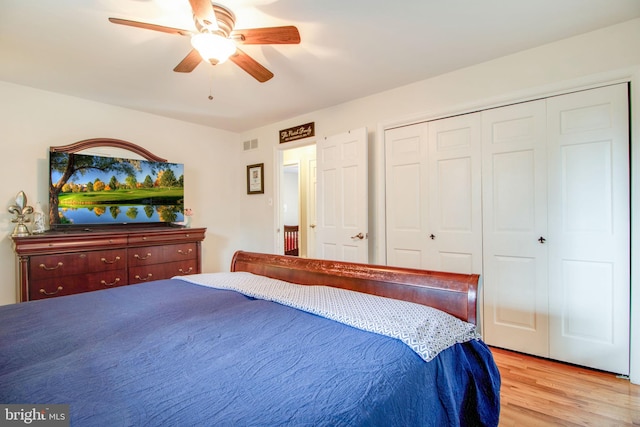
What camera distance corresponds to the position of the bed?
2.42ft

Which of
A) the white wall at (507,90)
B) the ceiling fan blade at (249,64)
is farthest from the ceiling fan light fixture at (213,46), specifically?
the white wall at (507,90)

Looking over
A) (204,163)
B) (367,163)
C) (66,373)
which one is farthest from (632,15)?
(204,163)

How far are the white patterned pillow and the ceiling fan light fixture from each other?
141cm

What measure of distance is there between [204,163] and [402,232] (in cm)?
308

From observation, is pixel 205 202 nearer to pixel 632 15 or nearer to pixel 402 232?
pixel 402 232

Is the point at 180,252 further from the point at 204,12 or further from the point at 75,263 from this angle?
the point at 204,12

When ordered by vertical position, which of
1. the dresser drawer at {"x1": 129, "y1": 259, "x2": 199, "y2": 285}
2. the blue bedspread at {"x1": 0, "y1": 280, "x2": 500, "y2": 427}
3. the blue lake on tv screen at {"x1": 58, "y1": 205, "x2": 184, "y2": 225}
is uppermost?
the blue lake on tv screen at {"x1": 58, "y1": 205, "x2": 184, "y2": 225}

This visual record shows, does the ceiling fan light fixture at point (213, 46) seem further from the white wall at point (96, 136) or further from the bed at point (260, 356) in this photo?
the white wall at point (96, 136)

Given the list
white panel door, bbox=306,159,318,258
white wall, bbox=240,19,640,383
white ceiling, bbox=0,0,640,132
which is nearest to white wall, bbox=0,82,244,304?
white ceiling, bbox=0,0,640,132

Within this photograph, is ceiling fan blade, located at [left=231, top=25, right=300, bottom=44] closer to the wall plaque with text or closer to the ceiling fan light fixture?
the ceiling fan light fixture

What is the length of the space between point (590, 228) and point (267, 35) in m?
2.68

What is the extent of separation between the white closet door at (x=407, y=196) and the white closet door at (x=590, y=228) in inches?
40.1

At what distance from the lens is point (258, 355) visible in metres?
0.97

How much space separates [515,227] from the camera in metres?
2.51
